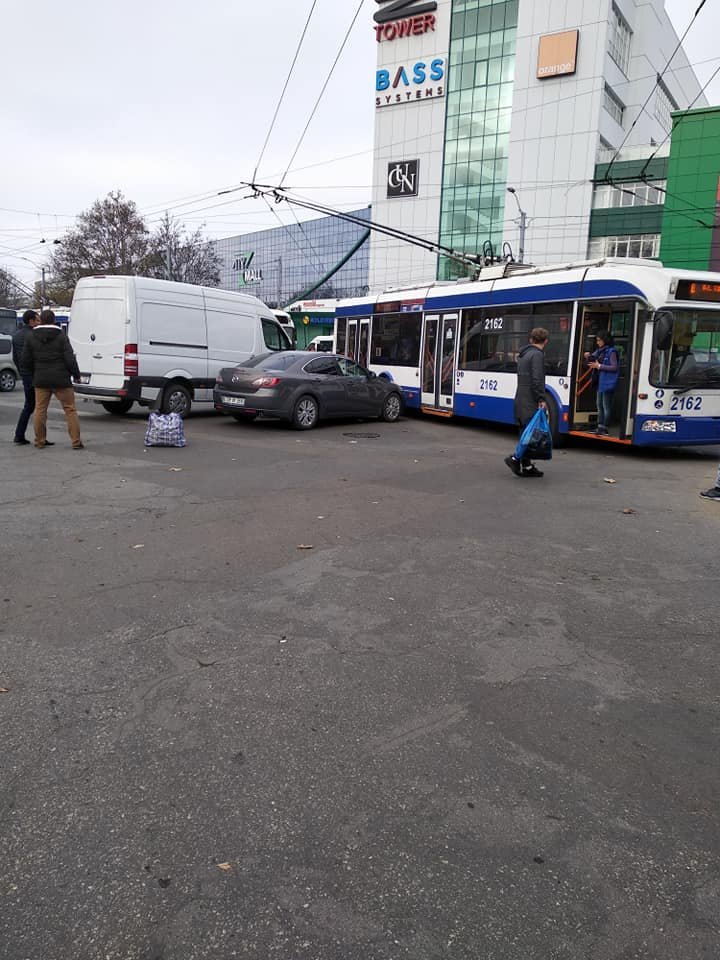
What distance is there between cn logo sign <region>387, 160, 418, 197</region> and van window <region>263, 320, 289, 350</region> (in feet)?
149

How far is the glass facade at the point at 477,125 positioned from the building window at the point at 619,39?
6.88m

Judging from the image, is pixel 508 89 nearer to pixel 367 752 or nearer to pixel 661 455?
pixel 661 455

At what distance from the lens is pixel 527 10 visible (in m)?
51.1

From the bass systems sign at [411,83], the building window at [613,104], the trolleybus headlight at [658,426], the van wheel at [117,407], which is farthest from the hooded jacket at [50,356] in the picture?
the bass systems sign at [411,83]

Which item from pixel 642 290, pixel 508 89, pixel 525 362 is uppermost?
pixel 508 89

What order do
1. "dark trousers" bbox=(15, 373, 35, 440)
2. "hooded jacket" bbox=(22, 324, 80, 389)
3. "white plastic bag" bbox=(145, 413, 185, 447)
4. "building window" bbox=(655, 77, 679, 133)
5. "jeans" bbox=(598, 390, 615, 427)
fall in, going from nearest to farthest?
"hooded jacket" bbox=(22, 324, 80, 389), "dark trousers" bbox=(15, 373, 35, 440), "white plastic bag" bbox=(145, 413, 185, 447), "jeans" bbox=(598, 390, 615, 427), "building window" bbox=(655, 77, 679, 133)

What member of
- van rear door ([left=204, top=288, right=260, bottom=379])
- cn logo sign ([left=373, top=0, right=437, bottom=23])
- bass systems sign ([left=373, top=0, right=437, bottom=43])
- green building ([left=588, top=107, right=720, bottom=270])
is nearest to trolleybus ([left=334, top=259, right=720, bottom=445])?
van rear door ([left=204, top=288, right=260, bottom=379])

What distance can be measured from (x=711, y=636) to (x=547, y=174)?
52.9 metres

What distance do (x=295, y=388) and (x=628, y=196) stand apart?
42009 millimetres

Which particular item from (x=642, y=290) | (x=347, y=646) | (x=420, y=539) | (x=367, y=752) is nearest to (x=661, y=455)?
(x=642, y=290)

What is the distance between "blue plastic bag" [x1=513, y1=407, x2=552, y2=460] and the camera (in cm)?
915

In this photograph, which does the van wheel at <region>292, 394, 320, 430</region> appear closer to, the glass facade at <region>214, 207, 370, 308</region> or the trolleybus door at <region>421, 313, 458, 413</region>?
the trolleybus door at <region>421, 313, 458, 413</region>

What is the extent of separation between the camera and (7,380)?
69.8 feet

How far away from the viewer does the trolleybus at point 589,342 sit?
1134 centimetres
